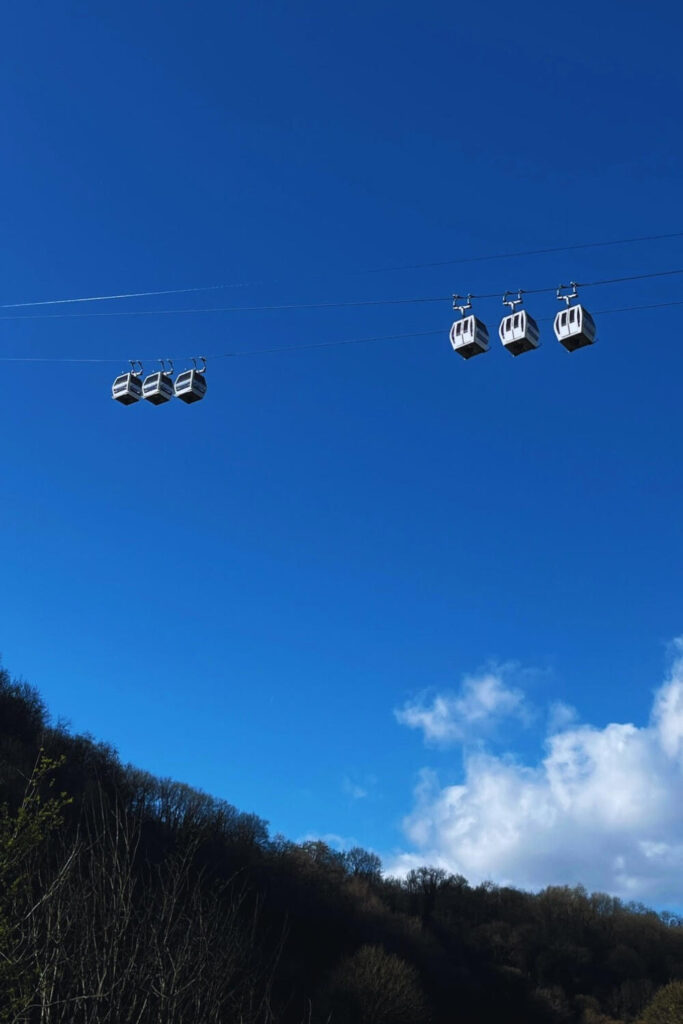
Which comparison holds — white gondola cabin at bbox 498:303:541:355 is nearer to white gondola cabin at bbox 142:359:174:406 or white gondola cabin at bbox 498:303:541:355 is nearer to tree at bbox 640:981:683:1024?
white gondola cabin at bbox 142:359:174:406

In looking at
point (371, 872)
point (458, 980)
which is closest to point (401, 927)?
point (458, 980)

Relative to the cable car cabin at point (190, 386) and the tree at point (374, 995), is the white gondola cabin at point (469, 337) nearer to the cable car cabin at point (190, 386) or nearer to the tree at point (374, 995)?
the cable car cabin at point (190, 386)

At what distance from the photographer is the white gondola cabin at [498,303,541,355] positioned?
21906mm

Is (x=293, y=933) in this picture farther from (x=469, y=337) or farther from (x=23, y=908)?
(x=469, y=337)

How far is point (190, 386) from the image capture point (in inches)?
Answer: 1037

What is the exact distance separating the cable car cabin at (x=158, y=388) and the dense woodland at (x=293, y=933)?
11360mm

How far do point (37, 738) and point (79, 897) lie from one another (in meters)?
65.2

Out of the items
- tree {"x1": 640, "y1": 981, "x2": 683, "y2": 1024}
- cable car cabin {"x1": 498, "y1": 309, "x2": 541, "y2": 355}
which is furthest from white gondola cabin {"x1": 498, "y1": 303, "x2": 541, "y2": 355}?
tree {"x1": 640, "y1": 981, "x2": 683, "y2": 1024}

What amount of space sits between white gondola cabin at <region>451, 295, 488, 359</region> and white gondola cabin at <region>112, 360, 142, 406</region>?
8945 mm

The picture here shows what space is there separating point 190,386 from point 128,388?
1780 mm

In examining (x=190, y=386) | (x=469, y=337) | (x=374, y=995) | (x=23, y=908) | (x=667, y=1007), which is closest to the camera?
(x=23, y=908)

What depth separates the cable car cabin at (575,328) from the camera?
2158 centimetres

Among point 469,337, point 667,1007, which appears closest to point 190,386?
point 469,337

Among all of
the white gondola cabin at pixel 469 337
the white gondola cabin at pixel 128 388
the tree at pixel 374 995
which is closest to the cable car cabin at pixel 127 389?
the white gondola cabin at pixel 128 388
